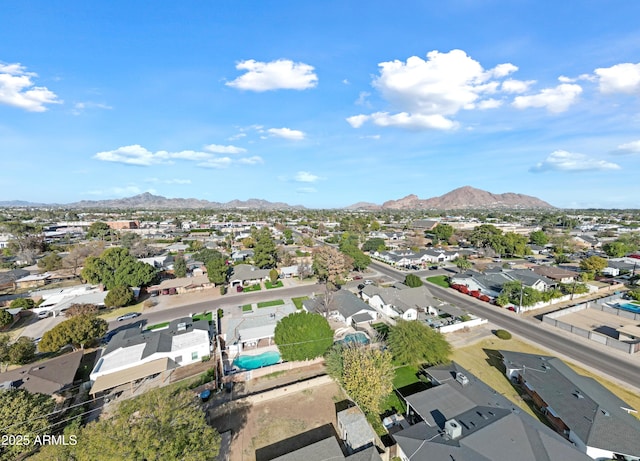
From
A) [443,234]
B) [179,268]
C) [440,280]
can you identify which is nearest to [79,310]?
[179,268]

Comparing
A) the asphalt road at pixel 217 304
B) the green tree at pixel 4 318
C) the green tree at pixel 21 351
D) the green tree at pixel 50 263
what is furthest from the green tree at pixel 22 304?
the green tree at pixel 50 263

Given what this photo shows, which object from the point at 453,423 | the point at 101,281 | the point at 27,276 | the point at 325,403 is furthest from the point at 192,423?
the point at 27,276

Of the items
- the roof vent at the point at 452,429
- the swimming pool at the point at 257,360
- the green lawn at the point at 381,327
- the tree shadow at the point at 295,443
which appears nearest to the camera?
the roof vent at the point at 452,429

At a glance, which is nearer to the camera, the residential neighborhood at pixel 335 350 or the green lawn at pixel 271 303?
the residential neighborhood at pixel 335 350

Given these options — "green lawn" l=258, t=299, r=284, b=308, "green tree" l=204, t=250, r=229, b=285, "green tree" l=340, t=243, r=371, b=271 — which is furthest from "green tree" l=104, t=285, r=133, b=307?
"green tree" l=340, t=243, r=371, b=271

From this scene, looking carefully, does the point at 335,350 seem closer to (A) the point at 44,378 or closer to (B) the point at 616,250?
(A) the point at 44,378

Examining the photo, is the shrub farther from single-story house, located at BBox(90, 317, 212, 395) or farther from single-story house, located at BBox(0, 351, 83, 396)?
single-story house, located at BBox(0, 351, 83, 396)

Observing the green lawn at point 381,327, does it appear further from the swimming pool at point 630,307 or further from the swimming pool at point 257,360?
the swimming pool at point 630,307
